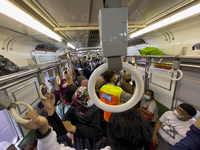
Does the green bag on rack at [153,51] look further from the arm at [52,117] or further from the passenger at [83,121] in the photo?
the arm at [52,117]

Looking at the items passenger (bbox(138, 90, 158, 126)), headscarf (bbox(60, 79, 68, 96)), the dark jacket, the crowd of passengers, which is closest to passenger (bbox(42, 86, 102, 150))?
the crowd of passengers

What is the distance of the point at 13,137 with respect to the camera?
1.67 metres

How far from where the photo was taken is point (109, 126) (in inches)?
34.0

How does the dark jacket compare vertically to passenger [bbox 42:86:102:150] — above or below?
above

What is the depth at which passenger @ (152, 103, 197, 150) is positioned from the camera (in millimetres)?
1604

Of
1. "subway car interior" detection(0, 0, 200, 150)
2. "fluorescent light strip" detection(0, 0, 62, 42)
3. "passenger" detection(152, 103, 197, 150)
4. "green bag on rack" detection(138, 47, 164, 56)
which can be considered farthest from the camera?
"green bag on rack" detection(138, 47, 164, 56)

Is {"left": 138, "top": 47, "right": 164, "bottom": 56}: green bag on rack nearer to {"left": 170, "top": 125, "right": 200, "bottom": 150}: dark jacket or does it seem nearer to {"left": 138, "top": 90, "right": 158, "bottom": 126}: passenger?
{"left": 138, "top": 90, "right": 158, "bottom": 126}: passenger

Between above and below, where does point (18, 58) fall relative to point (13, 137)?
above

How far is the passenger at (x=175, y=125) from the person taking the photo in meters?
1.60

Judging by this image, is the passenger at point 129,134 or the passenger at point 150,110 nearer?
the passenger at point 129,134

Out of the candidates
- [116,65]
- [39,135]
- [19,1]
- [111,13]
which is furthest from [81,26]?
[39,135]

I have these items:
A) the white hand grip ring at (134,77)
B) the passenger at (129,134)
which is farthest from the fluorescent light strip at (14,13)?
the passenger at (129,134)

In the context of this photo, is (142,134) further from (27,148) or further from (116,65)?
(27,148)

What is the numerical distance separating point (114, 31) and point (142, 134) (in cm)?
94
